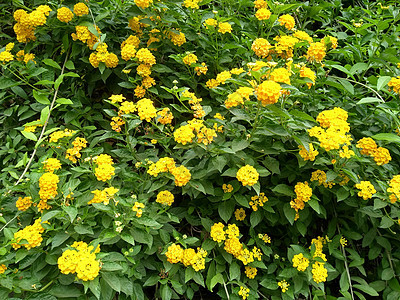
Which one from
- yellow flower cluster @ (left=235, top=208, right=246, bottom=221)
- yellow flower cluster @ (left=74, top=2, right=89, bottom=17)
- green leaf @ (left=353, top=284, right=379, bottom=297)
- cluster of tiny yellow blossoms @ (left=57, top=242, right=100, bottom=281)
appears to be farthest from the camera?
yellow flower cluster @ (left=74, top=2, right=89, bottom=17)

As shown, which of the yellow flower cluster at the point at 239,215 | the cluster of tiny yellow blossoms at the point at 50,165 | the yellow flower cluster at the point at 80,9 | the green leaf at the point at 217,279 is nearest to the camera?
the cluster of tiny yellow blossoms at the point at 50,165

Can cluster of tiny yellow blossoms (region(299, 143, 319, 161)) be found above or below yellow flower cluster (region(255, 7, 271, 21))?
below

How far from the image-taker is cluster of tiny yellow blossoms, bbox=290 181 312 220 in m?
1.72

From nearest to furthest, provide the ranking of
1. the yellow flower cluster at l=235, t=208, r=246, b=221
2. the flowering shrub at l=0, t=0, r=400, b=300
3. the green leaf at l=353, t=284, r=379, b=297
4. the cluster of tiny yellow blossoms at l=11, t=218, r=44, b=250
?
the cluster of tiny yellow blossoms at l=11, t=218, r=44, b=250 → the flowering shrub at l=0, t=0, r=400, b=300 → the green leaf at l=353, t=284, r=379, b=297 → the yellow flower cluster at l=235, t=208, r=246, b=221

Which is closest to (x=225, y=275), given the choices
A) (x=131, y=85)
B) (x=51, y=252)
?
(x=51, y=252)

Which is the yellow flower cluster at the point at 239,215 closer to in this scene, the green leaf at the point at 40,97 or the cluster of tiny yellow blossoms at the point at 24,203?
the cluster of tiny yellow blossoms at the point at 24,203

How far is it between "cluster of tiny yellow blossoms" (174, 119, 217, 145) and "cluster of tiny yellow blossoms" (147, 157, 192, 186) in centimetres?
13

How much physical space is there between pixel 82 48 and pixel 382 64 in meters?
1.91

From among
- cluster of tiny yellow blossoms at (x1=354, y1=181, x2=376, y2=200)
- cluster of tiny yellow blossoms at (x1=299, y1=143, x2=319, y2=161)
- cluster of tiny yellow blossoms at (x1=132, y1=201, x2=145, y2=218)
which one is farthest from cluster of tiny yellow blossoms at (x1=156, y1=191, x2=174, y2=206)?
cluster of tiny yellow blossoms at (x1=354, y1=181, x2=376, y2=200)

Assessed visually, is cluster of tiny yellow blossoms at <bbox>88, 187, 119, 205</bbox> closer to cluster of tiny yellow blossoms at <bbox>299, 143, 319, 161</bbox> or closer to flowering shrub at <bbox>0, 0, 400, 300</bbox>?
flowering shrub at <bbox>0, 0, 400, 300</bbox>

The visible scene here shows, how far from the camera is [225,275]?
5.92 feet

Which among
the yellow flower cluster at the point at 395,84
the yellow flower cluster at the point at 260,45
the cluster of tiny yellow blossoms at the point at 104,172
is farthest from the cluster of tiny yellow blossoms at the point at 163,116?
the yellow flower cluster at the point at 395,84

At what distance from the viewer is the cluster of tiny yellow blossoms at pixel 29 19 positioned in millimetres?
1962

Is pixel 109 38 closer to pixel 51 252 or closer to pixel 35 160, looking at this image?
pixel 35 160
